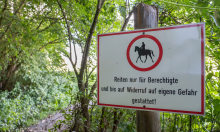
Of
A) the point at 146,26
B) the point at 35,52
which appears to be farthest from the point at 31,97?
the point at 146,26

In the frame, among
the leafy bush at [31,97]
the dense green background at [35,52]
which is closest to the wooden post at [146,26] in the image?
the dense green background at [35,52]

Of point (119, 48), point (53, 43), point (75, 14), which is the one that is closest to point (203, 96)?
point (119, 48)

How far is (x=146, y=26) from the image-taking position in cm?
108

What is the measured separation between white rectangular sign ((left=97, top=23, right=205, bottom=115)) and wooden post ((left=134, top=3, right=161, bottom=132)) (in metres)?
0.10

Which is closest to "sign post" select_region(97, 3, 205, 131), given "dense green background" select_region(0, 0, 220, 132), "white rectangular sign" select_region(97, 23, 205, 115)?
"white rectangular sign" select_region(97, 23, 205, 115)

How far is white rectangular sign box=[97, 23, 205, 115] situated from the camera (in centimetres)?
91

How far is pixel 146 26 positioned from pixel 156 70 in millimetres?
348

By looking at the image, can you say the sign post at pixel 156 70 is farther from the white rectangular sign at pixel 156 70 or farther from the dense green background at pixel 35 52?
the dense green background at pixel 35 52

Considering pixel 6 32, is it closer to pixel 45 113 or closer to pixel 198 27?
pixel 45 113

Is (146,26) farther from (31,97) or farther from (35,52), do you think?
(31,97)

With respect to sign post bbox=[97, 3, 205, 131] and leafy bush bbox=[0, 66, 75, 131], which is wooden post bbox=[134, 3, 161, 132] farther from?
leafy bush bbox=[0, 66, 75, 131]

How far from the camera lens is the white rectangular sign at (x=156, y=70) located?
35.7 inches

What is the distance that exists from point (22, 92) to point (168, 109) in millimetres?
5738

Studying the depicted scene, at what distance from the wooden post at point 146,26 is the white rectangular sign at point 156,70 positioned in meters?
0.10
